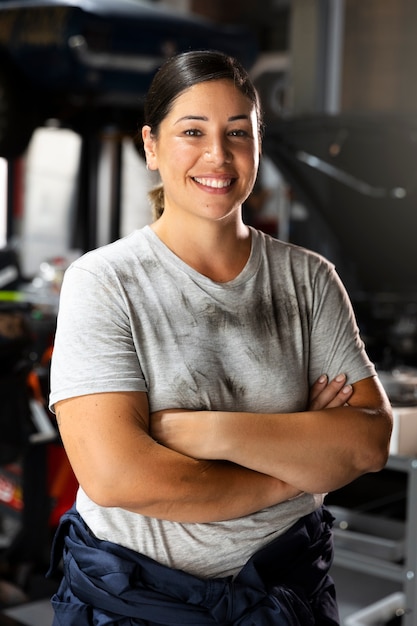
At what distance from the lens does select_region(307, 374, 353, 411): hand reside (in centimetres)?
159

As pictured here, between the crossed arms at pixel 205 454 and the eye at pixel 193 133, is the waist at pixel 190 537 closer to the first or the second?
the crossed arms at pixel 205 454

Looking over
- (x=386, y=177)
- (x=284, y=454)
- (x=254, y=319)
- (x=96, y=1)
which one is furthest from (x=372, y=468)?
(x=96, y=1)

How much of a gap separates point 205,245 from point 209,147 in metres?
0.17

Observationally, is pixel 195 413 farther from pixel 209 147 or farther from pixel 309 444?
pixel 209 147

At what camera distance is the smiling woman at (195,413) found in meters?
1.39

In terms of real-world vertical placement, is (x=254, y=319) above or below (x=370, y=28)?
below

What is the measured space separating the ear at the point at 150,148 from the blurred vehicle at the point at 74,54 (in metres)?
2.92

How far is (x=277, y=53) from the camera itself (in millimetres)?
6805

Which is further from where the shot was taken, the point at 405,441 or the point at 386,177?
the point at 386,177

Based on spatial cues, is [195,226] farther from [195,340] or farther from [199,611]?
[199,611]

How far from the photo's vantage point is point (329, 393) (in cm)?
158

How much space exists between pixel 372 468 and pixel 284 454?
0.63 ft

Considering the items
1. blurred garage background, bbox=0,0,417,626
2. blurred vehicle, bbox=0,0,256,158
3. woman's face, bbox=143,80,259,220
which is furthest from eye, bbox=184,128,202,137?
blurred vehicle, bbox=0,0,256,158

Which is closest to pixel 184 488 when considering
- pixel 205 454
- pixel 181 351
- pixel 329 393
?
pixel 205 454
